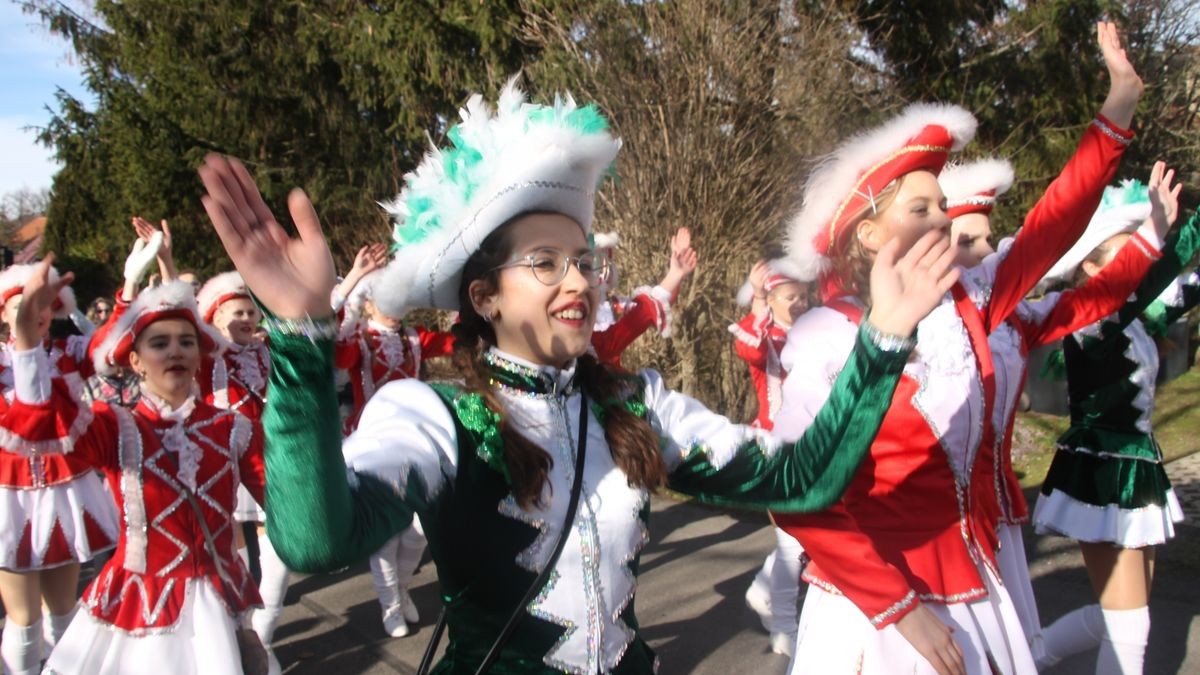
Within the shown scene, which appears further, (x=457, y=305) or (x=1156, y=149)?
(x=1156, y=149)

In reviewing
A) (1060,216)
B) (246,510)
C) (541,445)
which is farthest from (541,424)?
(246,510)

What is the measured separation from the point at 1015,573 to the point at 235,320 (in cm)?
453

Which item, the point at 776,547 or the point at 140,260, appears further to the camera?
the point at 776,547

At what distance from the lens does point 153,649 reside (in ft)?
10.5

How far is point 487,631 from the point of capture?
177cm

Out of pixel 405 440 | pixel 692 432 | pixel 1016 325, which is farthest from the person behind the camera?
pixel 1016 325

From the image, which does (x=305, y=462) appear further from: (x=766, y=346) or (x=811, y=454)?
(x=766, y=346)

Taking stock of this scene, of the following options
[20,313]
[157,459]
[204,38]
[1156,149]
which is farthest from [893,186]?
[204,38]

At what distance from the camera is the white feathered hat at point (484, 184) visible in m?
1.83

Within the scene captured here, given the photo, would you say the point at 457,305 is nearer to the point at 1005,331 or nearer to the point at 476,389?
the point at 476,389

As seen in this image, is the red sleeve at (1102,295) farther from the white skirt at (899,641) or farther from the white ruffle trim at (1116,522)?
the white skirt at (899,641)

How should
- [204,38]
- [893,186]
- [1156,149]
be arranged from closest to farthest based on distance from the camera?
Result: [893,186]
[1156,149]
[204,38]

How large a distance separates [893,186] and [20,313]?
3.04 metres

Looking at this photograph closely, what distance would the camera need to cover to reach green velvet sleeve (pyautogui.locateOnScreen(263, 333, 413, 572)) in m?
1.21
